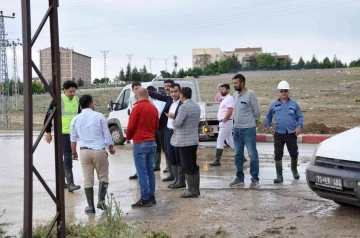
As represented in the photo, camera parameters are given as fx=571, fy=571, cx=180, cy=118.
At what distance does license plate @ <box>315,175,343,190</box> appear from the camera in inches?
279

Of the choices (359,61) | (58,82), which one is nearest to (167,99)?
(58,82)

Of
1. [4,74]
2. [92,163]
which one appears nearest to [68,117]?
[92,163]

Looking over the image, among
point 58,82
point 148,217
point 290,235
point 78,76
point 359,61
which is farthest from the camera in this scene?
point 78,76

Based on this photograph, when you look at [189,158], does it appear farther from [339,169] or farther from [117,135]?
[117,135]

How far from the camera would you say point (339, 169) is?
7.14 meters

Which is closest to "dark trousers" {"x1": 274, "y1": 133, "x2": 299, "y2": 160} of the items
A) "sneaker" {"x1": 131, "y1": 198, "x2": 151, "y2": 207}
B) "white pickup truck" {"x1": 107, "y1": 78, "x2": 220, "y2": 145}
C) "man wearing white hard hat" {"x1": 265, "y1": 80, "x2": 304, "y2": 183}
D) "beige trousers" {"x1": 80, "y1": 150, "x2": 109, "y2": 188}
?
"man wearing white hard hat" {"x1": 265, "y1": 80, "x2": 304, "y2": 183}

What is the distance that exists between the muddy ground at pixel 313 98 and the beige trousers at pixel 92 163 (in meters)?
16.0

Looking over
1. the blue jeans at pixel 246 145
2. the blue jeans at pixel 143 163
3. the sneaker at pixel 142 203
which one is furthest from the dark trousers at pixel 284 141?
the sneaker at pixel 142 203

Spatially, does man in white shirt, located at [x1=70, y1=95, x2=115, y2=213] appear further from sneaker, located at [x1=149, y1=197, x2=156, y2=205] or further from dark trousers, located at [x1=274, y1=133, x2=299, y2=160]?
dark trousers, located at [x1=274, y1=133, x2=299, y2=160]

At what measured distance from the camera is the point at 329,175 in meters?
7.23

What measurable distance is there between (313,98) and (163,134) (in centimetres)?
4377

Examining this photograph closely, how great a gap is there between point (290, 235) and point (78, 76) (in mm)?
120220

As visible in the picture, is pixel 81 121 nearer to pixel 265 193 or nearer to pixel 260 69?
pixel 265 193

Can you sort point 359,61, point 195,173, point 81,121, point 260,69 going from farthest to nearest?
1. point 359,61
2. point 260,69
3. point 195,173
4. point 81,121
